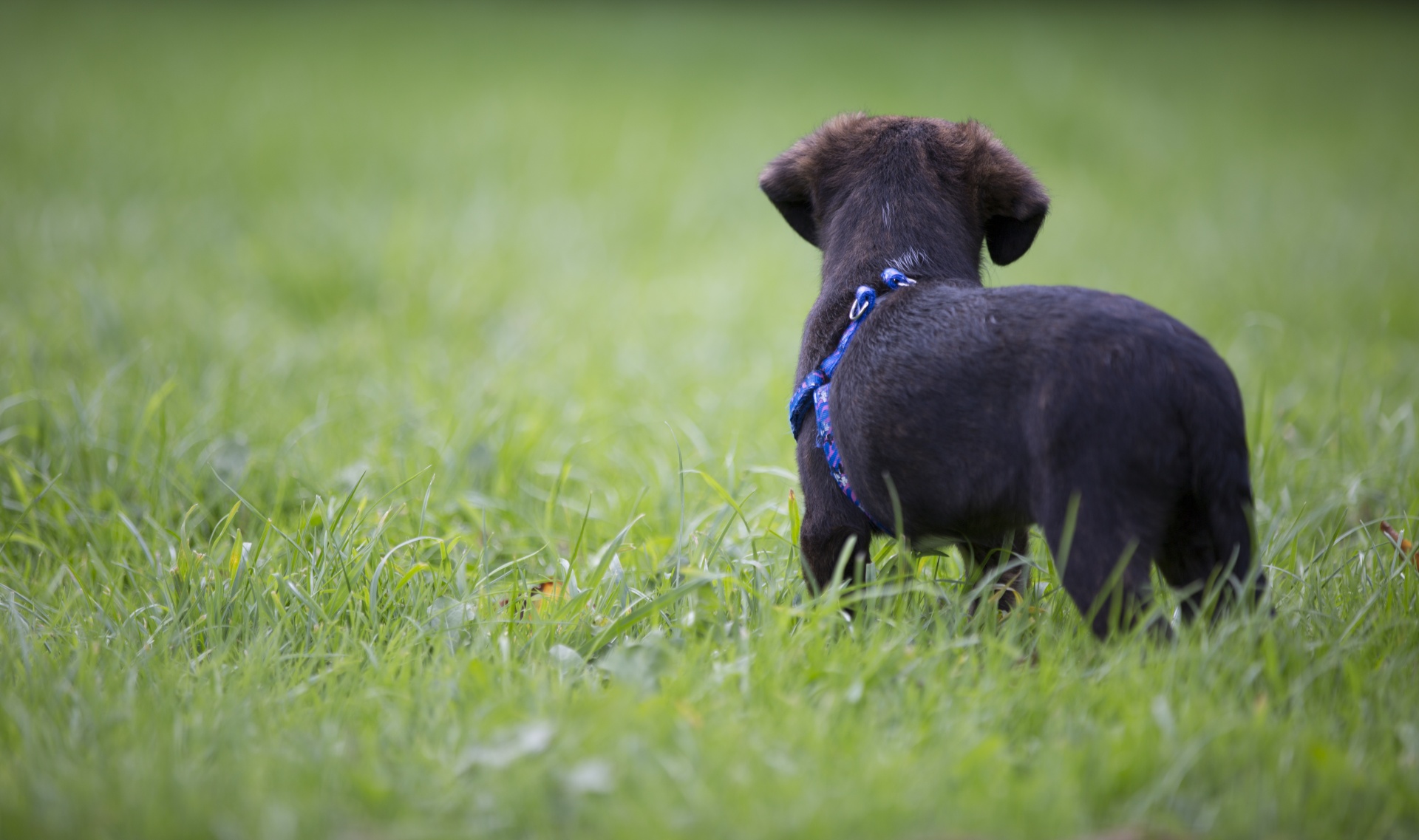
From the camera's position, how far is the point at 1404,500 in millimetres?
2916

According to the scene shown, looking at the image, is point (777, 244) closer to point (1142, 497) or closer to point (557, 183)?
point (557, 183)

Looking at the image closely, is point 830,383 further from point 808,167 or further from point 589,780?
point 589,780

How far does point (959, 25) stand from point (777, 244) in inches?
411

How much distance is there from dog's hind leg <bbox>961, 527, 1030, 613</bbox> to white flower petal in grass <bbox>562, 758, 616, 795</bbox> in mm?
944

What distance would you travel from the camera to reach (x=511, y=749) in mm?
1667

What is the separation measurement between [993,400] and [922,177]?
0.71m

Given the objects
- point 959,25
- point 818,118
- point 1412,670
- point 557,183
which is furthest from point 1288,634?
point 959,25

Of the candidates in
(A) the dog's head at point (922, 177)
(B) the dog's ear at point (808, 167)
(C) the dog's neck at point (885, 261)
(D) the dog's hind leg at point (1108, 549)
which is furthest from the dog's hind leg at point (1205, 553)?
(B) the dog's ear at point (808, 167)

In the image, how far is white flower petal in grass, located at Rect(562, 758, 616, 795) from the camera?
156 centimetres

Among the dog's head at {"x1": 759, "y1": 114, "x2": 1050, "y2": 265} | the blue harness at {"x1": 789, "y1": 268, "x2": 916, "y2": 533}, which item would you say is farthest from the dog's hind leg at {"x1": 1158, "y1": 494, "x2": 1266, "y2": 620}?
the dog's head at {"x1": 759, "y1": 114, "x2": 1050, "y2": 265}

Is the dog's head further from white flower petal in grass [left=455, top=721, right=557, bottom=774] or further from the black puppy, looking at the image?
white flower petal in grass [left=455, top=721, right=557, bottom=774]

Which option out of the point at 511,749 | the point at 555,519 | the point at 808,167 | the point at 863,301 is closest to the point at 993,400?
the point at 863,301

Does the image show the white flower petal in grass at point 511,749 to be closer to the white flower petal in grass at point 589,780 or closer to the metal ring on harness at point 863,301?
the white flower petal in grass at point 589,780

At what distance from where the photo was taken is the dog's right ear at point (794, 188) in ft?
8.07
